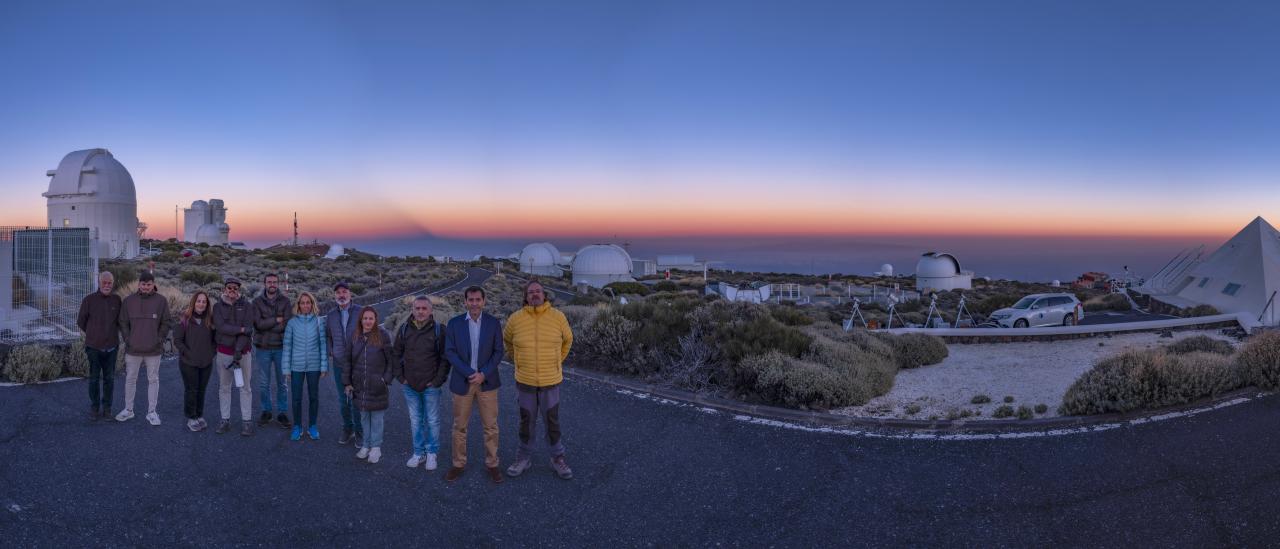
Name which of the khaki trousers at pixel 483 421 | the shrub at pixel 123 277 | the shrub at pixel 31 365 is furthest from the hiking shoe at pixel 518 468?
the shrub at pixel 123 277

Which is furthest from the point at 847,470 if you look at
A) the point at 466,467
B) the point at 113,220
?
the point at 113,220

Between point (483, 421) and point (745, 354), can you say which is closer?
point (483, 421)

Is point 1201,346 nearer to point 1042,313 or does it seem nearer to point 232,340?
point 1042,313

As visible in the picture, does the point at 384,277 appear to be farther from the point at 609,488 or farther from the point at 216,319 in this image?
the point at 609,488

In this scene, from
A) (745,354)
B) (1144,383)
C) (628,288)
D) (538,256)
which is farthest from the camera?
(538,256)

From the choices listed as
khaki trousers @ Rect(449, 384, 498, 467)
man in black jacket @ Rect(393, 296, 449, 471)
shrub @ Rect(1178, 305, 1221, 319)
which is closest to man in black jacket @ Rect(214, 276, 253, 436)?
man in black jacket @ Rect(393, 296, 449, 471)

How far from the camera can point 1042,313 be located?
19.2 metres

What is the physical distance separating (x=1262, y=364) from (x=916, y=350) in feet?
15.1

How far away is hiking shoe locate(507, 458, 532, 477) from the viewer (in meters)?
5.48

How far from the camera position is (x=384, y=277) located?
34.1 metres

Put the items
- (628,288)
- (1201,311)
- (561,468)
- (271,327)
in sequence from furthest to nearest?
(628,288) → (1201,311) → (271,327) → (561,468)

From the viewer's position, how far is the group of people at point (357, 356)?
5438mm

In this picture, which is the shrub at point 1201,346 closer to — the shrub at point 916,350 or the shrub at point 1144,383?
the shrub at point 916,350

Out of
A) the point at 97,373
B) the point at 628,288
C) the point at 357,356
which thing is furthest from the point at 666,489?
the point at 628,288
